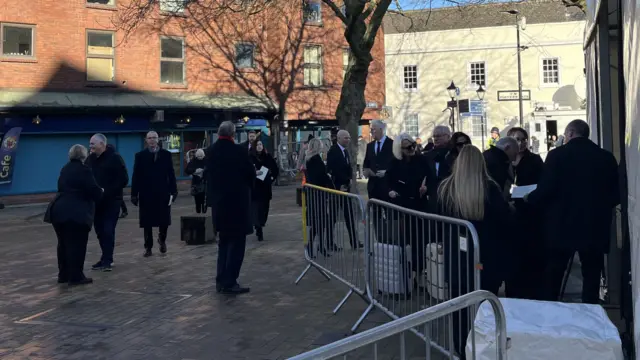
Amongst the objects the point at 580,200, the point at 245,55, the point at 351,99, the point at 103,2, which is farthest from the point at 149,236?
the point at 245,55

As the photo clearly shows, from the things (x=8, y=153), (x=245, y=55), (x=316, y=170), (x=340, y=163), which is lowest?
(x=316, y=170)

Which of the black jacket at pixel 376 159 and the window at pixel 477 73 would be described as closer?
the black jacket at pixel 376 159

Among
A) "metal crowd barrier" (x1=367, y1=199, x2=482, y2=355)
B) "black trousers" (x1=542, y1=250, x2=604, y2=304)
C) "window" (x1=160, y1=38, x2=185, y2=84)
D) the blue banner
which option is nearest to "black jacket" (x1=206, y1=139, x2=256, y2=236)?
"metal crowd barrier" (x1=367, y1=199, x2=482, y2=355)

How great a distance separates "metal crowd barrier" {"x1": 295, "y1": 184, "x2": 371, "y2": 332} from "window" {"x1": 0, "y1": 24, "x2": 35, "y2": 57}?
1828 cm

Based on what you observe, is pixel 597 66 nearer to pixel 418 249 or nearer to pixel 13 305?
pixel 418 249

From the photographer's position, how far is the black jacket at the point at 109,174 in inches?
364

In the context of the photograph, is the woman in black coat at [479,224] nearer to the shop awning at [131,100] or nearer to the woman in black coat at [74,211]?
the woman in black coat at [74,211]

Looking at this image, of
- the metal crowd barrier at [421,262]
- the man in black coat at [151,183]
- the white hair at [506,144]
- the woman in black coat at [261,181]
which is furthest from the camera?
the woman in black coat at [261,181]

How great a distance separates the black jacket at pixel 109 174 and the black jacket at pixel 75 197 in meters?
0.93

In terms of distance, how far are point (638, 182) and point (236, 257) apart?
497cm

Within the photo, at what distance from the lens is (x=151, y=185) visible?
33.1 feet

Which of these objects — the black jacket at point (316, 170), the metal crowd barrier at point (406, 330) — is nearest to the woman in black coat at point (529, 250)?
the metal crowd barrier at point (406, 330)

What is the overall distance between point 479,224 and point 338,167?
5785 millimetres

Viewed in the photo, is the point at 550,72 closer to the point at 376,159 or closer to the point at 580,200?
the point at 376,159
